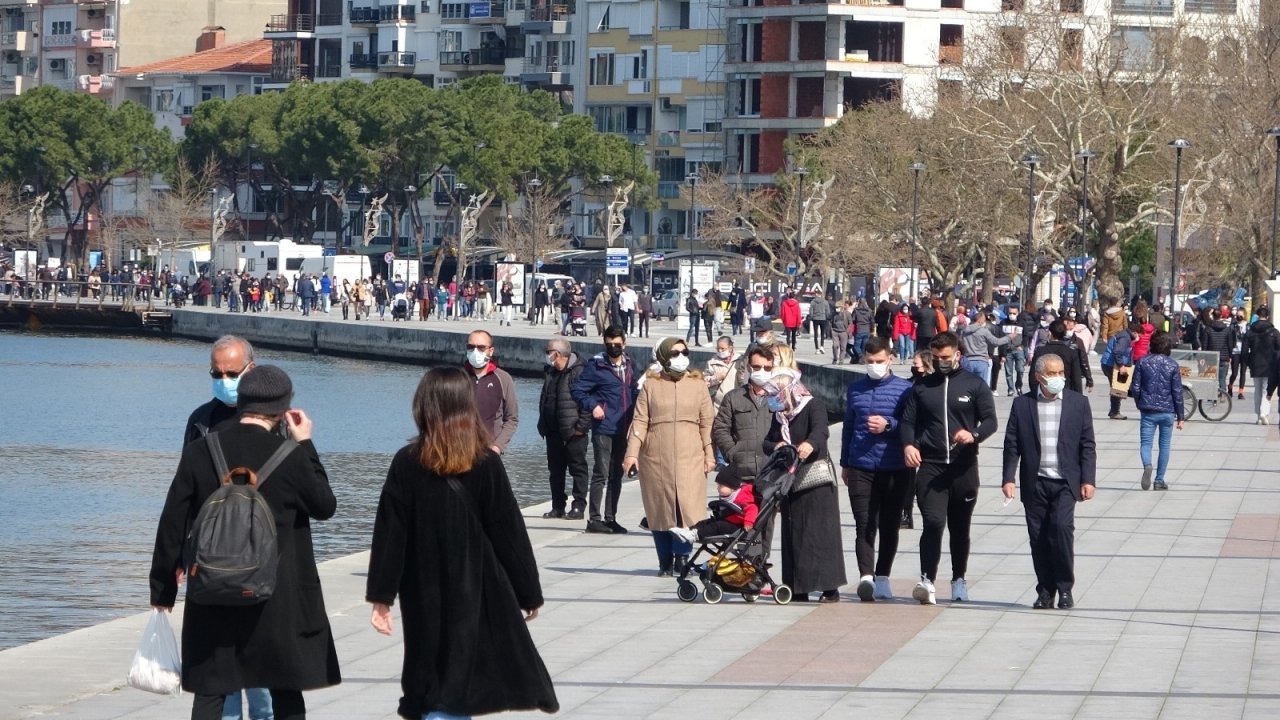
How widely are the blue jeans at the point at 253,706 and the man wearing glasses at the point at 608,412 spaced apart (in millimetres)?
9363

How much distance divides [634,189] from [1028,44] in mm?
39146

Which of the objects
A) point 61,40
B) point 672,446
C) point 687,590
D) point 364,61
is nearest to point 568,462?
point 672,446

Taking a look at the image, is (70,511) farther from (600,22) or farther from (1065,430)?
(600,22)

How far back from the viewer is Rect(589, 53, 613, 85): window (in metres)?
106

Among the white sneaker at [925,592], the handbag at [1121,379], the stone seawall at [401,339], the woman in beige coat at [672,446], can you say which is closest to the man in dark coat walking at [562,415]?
the woman in beige coat at [672,446]

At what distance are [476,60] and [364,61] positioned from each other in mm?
8023

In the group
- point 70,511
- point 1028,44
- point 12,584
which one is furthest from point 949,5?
point 12,584

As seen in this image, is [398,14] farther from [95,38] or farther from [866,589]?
[866,589]

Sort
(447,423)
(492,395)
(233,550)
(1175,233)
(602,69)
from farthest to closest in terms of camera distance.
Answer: (602,69), (1175,233), (492,395), (233,550), (447,423)

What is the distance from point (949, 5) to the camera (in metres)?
97.1

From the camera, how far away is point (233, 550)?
6828 millimetres

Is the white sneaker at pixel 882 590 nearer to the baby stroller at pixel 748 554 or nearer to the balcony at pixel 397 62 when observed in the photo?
the baby stroller at pixel 748 554

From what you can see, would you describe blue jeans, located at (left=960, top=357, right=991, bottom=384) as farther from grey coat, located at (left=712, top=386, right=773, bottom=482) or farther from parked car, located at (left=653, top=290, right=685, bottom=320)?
parked car, located at (left=653, top=290, right=685, bottom=320)

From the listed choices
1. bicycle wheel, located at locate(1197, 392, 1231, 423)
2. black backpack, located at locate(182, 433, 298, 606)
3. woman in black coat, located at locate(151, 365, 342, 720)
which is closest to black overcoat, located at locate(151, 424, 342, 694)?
woman in black coat, located at locate(151, 365, 342, 720)
